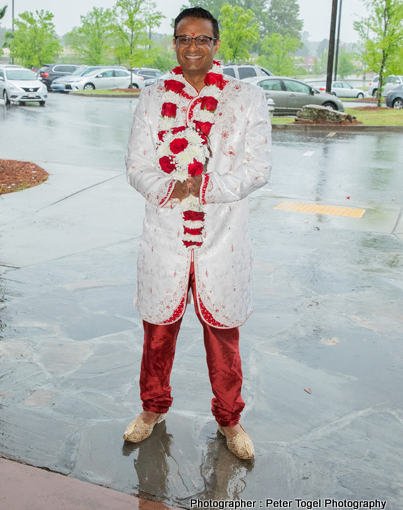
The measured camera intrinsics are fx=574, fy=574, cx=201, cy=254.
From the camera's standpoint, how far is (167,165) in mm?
2619

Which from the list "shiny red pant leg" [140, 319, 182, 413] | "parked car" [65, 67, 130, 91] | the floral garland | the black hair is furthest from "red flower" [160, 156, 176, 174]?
"parked car" [65, 67, 130, 91]

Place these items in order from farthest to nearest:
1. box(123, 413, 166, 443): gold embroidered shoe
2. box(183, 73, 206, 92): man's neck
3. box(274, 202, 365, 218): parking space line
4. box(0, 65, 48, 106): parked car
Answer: box(0, 65, 48, 106): parked car
box(274, 202, 365, 218): parking space line
box(123, 413, 166, 443): gold embroidered shoe
box(183, 73, 206, 92): man's neck

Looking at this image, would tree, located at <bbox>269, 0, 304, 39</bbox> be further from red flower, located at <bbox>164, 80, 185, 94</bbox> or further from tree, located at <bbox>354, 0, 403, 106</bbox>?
red flower, located at <bbox>164, 80, 185, 94</bbox>

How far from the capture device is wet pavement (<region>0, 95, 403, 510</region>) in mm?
2701

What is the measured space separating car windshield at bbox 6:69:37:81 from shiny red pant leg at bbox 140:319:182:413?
74.3 ft

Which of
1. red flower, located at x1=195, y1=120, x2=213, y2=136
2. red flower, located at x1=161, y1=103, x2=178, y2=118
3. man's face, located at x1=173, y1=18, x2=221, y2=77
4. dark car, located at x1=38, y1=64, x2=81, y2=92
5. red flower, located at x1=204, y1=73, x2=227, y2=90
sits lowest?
red flower, located at x1=195, y1=120, x2=213, y2=136

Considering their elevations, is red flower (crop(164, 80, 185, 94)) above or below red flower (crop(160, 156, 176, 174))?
above

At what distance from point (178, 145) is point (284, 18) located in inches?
3847

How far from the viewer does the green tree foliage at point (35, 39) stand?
43031mm

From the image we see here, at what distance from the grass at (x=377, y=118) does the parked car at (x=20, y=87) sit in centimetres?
958

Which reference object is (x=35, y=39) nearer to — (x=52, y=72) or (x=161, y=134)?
(x=52, y=72)

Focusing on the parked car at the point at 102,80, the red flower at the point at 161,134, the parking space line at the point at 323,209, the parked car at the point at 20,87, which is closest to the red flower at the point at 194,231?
the red flower at the point at 161,134

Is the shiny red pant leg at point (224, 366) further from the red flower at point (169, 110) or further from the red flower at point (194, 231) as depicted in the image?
the red flower at point (169, 110)

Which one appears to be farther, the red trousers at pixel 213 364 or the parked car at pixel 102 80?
the parked car at pixel 102 80
